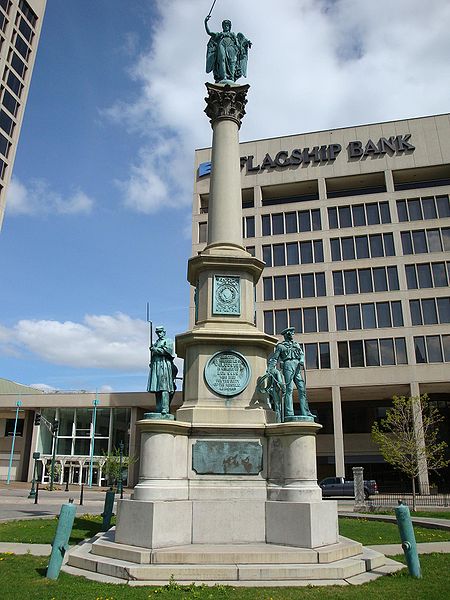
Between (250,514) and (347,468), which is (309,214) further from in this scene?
(250,514)

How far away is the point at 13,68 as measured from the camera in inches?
2259

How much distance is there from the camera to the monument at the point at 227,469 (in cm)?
946

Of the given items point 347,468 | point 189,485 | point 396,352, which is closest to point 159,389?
point 189,485

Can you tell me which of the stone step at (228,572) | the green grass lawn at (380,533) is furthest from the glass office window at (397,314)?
the stone step at (228,572)

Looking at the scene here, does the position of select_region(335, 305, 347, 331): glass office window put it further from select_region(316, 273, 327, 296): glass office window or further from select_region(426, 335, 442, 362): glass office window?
select_region(426, 335, 442, 362): glass office window

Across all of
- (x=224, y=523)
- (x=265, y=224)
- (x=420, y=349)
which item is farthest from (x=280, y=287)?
(x=224, y=523)

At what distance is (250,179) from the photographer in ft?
189

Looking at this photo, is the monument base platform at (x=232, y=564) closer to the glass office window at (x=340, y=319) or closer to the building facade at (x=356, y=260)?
the building facade at (x=356, y=260)

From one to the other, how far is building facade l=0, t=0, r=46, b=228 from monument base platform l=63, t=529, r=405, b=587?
49206mm

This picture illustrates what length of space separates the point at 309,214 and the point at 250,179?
792 cm

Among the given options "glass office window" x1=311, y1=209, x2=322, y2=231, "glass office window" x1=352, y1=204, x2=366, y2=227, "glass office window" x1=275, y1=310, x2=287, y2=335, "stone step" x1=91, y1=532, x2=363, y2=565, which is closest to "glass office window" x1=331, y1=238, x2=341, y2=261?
"glass office window" x1=311, y1=209, x2=322, y2=231

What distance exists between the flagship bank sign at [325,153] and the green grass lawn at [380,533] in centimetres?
4374

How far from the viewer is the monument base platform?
8.88 m

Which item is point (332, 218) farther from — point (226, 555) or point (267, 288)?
point (226, 555)
